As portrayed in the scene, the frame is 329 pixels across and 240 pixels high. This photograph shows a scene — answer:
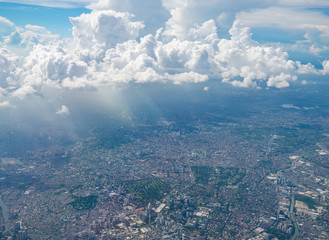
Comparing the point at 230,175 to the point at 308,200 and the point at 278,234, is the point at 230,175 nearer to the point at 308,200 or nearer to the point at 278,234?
the point at 308,200

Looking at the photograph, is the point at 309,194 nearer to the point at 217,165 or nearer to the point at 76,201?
the point at 217,165

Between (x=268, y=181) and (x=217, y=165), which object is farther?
(x=217, y=165)

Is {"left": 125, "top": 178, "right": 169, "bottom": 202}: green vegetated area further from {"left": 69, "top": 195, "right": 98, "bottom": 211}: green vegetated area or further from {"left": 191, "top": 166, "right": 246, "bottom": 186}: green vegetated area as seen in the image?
{"left": 191, "top": 166, "right": 246, "bottom": 186}: green vegetated area

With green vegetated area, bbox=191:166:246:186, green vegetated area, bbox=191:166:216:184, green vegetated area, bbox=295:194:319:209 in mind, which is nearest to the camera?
green vegetated area, bbox=295:194:319:209

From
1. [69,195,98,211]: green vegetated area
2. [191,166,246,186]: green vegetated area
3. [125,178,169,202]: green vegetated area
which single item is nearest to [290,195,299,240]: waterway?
[191,166,246,186]: green vegetated area

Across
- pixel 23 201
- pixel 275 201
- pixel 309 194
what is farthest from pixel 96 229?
pixel 309 194
